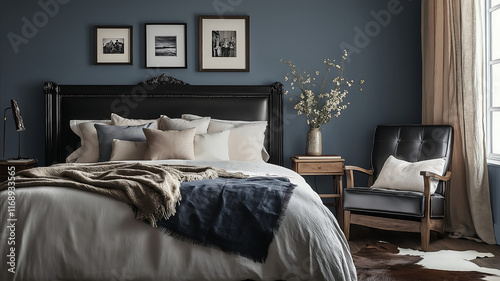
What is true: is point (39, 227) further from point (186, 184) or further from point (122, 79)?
point (122, 79)

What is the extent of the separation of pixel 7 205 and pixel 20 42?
3.09 m

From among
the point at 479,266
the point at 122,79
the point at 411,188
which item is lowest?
the point at 479,266

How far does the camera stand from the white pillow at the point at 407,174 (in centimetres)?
391

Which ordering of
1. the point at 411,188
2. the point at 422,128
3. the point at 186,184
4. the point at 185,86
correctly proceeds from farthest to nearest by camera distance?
the point at 185,86
the point at 422,128
the point at 411,188
the point at 186,184

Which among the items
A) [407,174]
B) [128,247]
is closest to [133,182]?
[128,247]

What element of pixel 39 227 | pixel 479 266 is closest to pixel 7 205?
pixel 39 227

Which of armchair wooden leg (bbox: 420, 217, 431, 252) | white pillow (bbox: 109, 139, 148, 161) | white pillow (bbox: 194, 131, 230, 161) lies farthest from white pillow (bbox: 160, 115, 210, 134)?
armchair wooden leg (bbox: 420, 217, 431, 252)

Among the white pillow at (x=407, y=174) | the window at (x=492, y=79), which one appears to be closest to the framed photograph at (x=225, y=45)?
the white pillow at (x=407, y=174)

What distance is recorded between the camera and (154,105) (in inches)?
189

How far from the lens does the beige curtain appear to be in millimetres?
3922

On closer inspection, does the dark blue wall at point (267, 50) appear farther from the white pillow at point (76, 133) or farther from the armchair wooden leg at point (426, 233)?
the armchair wooden leg at point (426, 233)

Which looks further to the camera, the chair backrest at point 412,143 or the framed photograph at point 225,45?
the framed photograph at point 225,45

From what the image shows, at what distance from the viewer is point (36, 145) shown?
193 inches

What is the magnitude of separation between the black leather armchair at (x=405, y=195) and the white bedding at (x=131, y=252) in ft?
5.12
